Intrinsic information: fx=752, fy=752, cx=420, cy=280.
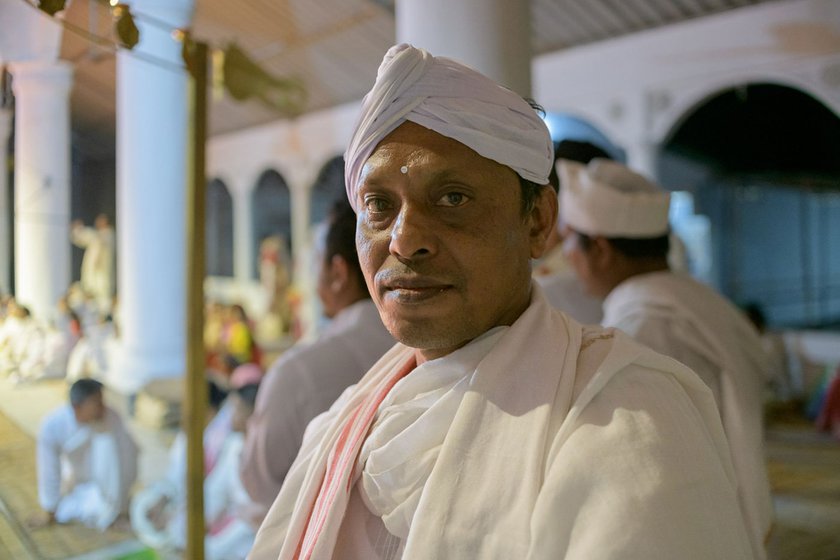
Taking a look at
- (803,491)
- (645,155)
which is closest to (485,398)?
(803,491)

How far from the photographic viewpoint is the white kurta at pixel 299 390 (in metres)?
2.20

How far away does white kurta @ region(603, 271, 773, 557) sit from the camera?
1854mm

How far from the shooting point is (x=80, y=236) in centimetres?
250

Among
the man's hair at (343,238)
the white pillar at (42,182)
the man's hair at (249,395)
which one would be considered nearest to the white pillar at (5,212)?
the white pillar at (42,182)

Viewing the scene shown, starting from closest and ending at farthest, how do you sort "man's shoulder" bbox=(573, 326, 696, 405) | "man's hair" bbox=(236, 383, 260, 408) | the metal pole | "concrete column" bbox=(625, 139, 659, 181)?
"man's shoulder" bbox=(573, 326, 696, 405) < the metal pole < "man's hair" bbox=(236, 383, 260, 408) < "concrete column" bbox=(625, 139, 659, 181)

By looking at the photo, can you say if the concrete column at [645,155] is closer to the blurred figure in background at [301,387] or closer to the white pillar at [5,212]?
A: the blurred figure in background at [301,387]

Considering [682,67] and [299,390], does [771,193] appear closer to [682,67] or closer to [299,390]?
[682,67]

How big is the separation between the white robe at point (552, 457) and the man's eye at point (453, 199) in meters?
0.20

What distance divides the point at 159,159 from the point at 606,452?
10.1 ft

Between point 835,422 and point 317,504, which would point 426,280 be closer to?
point 317,504

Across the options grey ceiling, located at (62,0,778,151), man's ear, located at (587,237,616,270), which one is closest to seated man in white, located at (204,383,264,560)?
man's ear, located at (587,237,616,270)

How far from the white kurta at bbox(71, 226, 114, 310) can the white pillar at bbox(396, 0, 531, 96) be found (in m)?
1.28

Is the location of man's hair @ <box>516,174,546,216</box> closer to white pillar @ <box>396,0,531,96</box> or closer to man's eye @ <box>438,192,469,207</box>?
man's eye @ <box>438,192,469,207</box>

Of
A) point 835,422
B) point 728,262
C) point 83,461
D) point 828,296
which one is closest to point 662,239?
point 83,461
